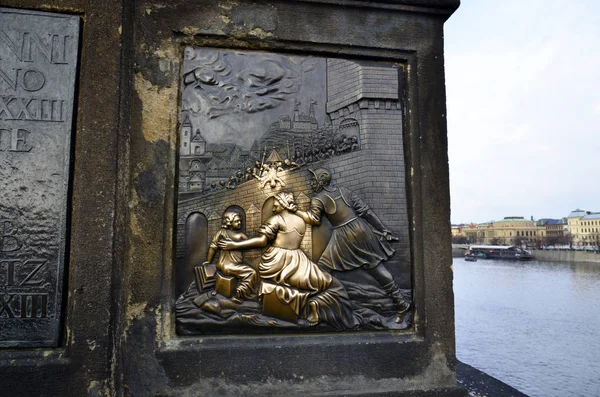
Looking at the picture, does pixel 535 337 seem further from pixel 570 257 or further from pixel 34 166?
pixel 570 257

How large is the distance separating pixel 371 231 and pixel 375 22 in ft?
6.94

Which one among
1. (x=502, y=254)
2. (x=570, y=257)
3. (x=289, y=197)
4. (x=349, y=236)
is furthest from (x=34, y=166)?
(x=570, y=257)

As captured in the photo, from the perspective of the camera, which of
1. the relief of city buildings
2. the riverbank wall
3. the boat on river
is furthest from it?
the relief of city buildings

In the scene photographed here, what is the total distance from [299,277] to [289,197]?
0.73 metres

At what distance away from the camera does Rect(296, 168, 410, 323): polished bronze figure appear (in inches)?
143

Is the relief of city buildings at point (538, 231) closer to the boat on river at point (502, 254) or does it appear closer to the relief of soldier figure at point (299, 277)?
the boat on river at point (502, 254)

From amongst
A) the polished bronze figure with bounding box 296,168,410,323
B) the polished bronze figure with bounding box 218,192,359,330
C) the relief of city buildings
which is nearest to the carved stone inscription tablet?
the polished bronze figure with bounding box 218,192,359,330

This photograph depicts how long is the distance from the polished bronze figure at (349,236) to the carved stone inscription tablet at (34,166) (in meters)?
2.03

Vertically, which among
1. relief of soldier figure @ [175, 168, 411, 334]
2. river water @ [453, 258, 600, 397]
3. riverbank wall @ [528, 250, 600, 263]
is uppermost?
relief of soldier figure @ [175, 168, 411, 334]

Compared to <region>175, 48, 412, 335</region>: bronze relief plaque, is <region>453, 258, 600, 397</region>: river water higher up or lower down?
lower down

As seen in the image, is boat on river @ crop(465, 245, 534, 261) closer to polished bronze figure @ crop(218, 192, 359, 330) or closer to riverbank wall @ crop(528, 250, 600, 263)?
riverbank wall @ crop(528, 250, 600, 263)

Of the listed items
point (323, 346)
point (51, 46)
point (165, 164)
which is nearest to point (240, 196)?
point (165, 164)

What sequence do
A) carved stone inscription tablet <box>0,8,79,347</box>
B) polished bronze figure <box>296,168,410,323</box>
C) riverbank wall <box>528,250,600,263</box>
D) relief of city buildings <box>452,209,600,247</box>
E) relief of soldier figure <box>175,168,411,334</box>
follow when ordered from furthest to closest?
relief of city buildings <box>452,209,600,247</box> < riverbank wall <box>528,250,600,263</box> < polished bronze figure <box>296,168,410,323</box> < relief of soldier figure <box>175,168,411,334</box> < carved stone inscription tablet <box>0,8,79,347</box>

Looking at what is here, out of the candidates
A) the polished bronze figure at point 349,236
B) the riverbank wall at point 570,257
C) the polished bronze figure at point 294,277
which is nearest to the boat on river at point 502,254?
the riverbank wall at point 570,257
